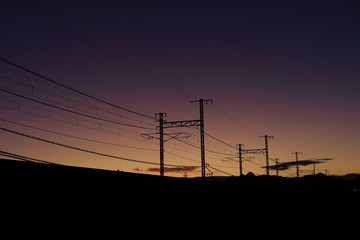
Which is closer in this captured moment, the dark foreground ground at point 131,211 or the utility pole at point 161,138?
the dark foreground ground at point 131,211

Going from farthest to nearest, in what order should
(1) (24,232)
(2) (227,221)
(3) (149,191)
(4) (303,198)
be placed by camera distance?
(4) (303,198)
(2) (227,221)
(3) (149,191)
(1) (24,232)

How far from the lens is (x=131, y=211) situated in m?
18.6

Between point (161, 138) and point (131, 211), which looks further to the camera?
point (161, 138)

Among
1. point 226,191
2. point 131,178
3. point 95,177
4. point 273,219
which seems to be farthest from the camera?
point 226,191

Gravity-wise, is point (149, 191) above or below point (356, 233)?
above

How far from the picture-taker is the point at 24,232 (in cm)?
1256

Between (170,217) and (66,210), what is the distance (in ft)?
26.6

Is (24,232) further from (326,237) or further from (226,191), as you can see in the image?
(226,191)

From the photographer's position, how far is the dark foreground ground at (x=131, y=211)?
1322 cm

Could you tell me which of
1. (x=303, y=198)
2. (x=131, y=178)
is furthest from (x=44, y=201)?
(x=303, y=198)

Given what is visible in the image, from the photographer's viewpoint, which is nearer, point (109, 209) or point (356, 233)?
point (109, 209)

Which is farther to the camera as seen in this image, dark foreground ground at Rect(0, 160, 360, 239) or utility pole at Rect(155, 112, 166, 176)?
utility pole at Rect(155, 112, 166, 176)

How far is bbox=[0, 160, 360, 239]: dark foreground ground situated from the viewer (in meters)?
13.2

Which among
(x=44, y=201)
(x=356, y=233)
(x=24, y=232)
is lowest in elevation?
(x=356, y=233)
